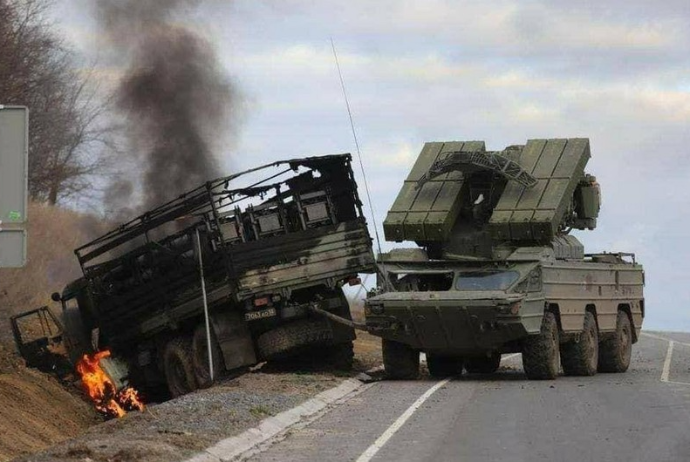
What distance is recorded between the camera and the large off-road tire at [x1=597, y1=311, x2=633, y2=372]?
1070 inches

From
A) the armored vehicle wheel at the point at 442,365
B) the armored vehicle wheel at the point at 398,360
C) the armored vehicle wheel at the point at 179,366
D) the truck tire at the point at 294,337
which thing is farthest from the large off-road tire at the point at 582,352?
the armored vehicle wheel at the point at 179,366

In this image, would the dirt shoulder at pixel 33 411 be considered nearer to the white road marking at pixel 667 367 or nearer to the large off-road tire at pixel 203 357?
the large off-road tire at pixel 203 357

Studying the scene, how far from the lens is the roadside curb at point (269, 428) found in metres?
14.4

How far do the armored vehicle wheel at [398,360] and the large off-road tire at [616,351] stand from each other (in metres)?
4.75

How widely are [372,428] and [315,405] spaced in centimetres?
311

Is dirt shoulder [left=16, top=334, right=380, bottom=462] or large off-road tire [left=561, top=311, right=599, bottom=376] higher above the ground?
dirt shoulder [left=16, top=334, right=380, bottom=462]

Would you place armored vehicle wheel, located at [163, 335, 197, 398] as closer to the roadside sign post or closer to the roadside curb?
the roadside curb

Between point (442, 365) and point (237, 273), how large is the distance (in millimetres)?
4462

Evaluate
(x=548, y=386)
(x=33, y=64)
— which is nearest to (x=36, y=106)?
(x=33, y=64)

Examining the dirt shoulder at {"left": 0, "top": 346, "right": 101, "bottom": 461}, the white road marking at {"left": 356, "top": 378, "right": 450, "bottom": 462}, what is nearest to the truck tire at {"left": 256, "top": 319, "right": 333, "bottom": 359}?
the white road marking at {"left": 356, "top": 378, "right": 450, "bottom": 462}

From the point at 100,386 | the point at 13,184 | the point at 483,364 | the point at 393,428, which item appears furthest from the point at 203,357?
the point at 13,184

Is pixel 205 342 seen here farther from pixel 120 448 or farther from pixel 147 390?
pixel 120 448

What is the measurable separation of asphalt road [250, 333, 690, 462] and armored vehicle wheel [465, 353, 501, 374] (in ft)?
7.16

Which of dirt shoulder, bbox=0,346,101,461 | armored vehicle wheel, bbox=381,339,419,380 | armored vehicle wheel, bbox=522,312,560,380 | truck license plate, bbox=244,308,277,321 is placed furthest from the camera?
armored vehicle wheel, bbox=381,339,419,380
